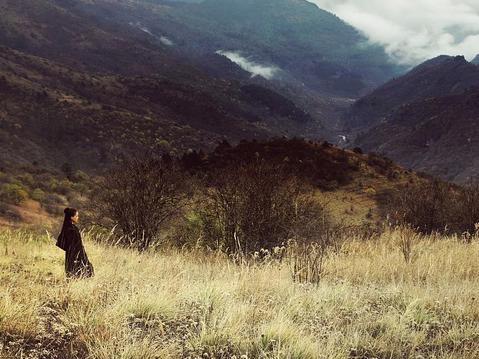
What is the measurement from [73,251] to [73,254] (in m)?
0.04

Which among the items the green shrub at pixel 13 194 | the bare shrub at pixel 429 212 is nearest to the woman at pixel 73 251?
the bare shrub at pixel 429 212

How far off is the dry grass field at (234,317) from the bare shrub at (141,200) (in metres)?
7.81

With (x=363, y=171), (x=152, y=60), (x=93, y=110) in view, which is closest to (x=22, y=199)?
(x=363, y=171)

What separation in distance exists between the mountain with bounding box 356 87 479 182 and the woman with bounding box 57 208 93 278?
72763 mm

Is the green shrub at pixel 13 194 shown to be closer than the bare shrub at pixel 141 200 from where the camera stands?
No

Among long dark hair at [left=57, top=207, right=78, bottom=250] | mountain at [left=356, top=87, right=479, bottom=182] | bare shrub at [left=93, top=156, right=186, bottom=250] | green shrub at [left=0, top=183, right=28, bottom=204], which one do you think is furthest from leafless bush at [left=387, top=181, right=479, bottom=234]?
mountain at [left=356, top=87, right=479, bottom=182]

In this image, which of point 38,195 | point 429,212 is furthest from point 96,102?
point 429,212

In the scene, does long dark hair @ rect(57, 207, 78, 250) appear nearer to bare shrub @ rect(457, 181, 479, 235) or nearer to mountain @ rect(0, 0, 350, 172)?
bare shrub @ rect(457, 181, 479, 235)

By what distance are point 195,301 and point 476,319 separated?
2423 mm

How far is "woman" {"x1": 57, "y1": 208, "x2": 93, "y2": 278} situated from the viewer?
19.0ft

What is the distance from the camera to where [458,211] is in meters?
15.4

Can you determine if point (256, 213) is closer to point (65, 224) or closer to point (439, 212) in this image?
point (65, 224)

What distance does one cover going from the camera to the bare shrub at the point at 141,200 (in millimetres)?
13516

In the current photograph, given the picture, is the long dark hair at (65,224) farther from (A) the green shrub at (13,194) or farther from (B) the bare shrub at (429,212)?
(A) the green shrub at (13,194)
